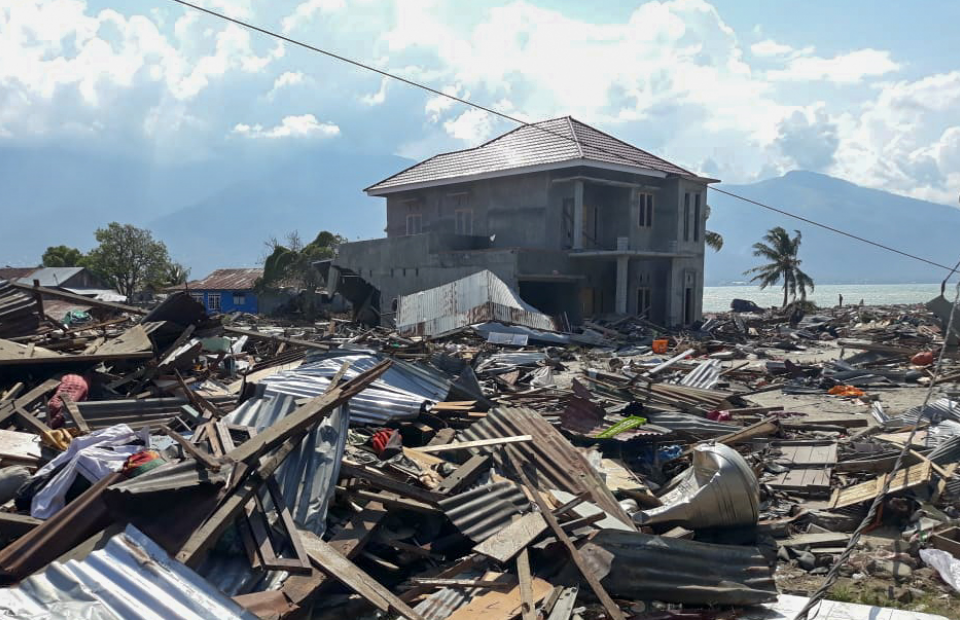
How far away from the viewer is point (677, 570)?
207 inches

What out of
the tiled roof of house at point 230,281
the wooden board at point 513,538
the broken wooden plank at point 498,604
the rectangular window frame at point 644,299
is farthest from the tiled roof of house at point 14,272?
the broken wooden plank at point 498,604

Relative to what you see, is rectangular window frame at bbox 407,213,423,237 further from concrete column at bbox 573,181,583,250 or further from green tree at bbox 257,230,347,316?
green tree at bbox 257,230,347,316

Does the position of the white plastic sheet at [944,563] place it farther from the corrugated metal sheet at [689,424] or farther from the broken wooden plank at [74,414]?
Result: the broken wooden plank at [74,414]

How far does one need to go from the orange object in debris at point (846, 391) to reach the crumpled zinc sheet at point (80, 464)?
12.6 m

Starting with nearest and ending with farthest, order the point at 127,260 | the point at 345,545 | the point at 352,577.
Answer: the point at 352,577, the point at 345,545, the point at 127,260

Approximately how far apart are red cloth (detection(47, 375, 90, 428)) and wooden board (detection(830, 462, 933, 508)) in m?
7.46

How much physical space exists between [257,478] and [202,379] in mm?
4955

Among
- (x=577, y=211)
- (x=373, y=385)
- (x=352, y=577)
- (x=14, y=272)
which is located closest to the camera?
(x=352, y=577)

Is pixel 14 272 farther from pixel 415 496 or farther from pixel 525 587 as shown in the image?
pixel 525 587

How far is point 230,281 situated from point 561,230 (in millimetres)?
36594

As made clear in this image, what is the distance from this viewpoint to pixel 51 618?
3.66 meters

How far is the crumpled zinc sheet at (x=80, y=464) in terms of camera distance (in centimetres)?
489

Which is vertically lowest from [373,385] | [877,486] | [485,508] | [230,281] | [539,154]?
[230,281]

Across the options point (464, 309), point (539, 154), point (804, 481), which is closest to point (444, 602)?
point (804, 481)
